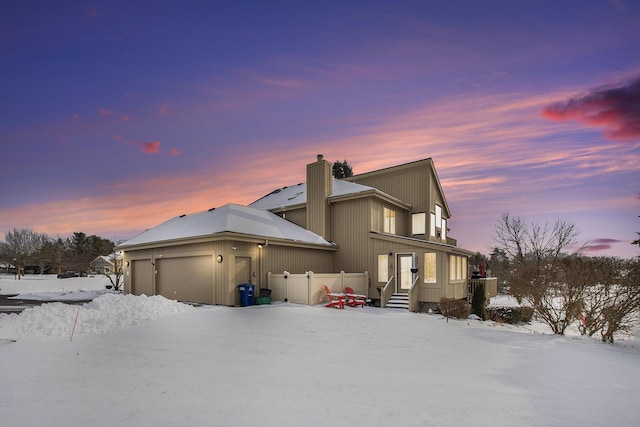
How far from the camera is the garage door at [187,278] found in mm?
14656

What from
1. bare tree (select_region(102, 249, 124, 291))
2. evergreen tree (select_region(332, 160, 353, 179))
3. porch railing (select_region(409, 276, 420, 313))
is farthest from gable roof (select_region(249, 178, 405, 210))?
evergreen tree (select_region(332, 160, 353, 179))

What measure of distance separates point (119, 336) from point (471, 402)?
754 centimetres

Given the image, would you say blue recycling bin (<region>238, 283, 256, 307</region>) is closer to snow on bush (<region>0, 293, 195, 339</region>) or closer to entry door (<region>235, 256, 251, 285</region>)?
entry door (<region>235, 256, 251, 285</region>)

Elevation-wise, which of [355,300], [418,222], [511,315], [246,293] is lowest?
[511,315]

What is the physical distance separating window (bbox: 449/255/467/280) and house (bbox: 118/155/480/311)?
0.06 m

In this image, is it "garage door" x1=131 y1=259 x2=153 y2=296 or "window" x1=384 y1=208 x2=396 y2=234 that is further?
"window" x1=384 y1=208 x2=396 y2=234

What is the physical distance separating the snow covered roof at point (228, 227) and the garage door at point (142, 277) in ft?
3.92

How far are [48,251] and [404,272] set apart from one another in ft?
190

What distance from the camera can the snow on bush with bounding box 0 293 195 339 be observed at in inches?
296

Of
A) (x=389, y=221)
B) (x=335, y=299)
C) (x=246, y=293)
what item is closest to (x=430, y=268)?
(x=389, y=221)

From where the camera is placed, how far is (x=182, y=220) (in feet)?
63.2

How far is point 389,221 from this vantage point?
19.6 m

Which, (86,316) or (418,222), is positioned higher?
(418,222)

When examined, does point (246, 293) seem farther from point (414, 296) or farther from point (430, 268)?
point (430, 268)
